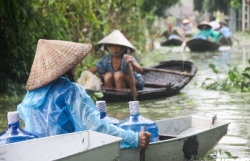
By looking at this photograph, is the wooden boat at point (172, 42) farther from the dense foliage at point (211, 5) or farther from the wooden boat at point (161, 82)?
the wooden boat at point (161, 82)

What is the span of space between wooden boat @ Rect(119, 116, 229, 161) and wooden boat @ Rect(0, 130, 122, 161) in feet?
1.22

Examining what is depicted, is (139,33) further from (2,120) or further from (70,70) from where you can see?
(70,70)

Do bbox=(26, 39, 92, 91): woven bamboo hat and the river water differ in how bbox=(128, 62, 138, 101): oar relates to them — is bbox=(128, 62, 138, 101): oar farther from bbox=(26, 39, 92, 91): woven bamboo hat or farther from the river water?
bbox=(26, 39, 92, 91): woven bamboo hat

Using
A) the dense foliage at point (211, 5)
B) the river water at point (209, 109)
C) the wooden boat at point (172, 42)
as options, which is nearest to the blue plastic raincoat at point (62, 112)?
the river water at point (209, 109)

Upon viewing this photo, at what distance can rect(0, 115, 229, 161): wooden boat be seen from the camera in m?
4.68

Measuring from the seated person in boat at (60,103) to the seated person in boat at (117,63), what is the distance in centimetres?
453

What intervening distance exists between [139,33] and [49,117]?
1359 cm

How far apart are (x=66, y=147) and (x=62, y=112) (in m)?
0.26

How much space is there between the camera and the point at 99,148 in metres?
4.64

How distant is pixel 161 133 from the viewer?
21.0 feet

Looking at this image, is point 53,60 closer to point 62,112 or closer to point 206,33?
point 62,112

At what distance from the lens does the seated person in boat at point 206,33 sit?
943 inches

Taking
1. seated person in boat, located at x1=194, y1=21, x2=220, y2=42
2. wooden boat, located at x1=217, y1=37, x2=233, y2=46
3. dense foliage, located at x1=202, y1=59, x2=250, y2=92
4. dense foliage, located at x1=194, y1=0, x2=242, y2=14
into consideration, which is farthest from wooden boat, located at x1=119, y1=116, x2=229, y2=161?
wooden boat, located at x1=217, y1=37, x2=233, y2=46

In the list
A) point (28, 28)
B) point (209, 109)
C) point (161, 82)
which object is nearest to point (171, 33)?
point (161, 82)
